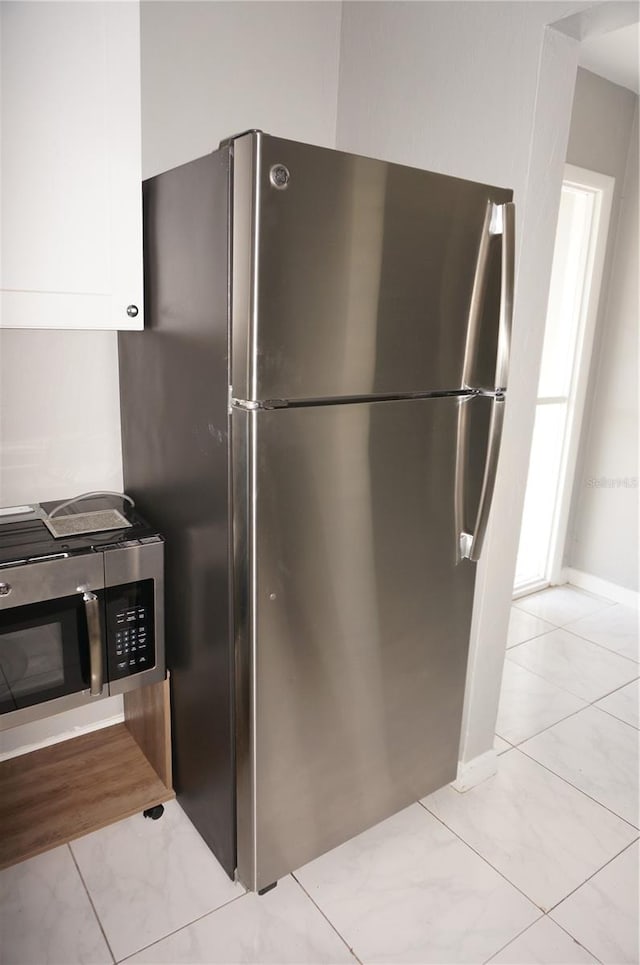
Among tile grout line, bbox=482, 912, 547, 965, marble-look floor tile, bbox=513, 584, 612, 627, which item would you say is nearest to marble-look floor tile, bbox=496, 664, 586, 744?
marble-look floor tile, bbox=513, 584, 612, 627

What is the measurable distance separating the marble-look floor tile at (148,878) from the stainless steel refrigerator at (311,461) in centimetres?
7

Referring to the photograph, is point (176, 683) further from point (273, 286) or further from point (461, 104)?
point (461, 104)

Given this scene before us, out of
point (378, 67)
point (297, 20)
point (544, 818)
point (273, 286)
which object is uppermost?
point (297, 20)

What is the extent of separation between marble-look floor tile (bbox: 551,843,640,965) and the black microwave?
1284 mm

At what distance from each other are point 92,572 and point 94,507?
34 cm

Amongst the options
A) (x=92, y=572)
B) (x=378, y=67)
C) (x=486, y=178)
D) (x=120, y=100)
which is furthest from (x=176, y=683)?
(x=378, y=67)

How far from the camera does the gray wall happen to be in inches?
120

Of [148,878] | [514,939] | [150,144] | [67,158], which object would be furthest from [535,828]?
[150,144]

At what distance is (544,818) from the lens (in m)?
2.06

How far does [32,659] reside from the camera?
161 cm

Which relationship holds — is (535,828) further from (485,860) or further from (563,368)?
(563,368)

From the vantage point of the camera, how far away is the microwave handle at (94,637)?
5.32ft

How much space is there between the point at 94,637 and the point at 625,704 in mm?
2116

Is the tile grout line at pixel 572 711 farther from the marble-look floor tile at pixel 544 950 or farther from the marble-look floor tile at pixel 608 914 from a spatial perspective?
the marble-look floor tile at pixel 544 950
